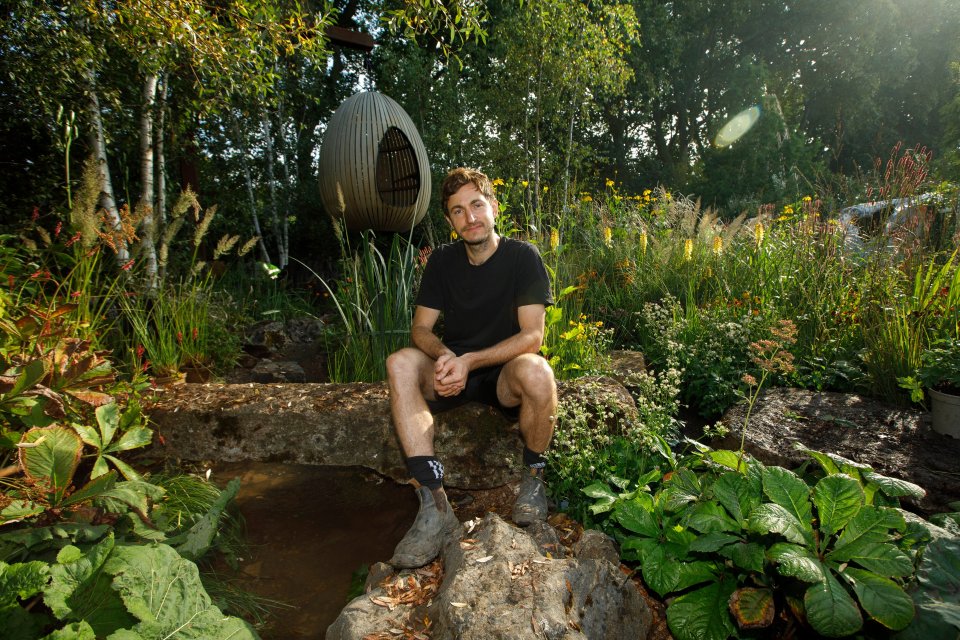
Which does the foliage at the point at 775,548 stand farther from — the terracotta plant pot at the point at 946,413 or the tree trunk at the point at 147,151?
the tree trunk at the point at 147,151

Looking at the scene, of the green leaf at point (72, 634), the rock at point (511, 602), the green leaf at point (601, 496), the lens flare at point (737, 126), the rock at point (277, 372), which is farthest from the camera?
the lens flare at point (737, 126)

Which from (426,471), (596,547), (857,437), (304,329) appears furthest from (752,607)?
(304,329)

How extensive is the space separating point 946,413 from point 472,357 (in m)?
2.06

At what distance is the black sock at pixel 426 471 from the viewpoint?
6.05ft

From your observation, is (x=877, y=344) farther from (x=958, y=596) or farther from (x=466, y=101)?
(x=466, y=101)

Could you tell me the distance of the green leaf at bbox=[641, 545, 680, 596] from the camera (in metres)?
1.31

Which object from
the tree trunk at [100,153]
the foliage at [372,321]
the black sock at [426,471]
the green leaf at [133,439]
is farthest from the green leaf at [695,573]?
the tree trunk at [100,153]

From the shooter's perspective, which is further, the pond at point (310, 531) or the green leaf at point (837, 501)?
the pond at point (310, 531)

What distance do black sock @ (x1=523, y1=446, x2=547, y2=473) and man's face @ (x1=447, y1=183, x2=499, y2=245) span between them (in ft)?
3.10

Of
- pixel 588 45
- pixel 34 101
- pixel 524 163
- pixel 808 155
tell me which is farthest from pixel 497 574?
pixel 808 155

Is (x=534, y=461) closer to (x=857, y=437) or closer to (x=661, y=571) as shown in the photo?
(x=661, y=571)

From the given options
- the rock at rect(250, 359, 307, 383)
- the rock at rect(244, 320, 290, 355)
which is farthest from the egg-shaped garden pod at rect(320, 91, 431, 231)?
the rock at rect(250, 359, 307, 383)

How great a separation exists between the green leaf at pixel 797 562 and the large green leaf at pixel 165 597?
1208 millimetres

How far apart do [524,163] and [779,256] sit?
14.0 ft
